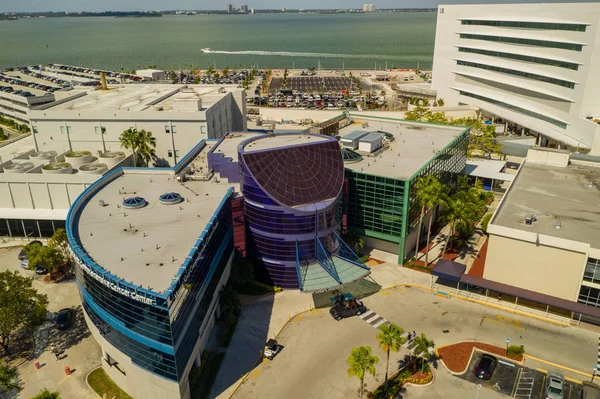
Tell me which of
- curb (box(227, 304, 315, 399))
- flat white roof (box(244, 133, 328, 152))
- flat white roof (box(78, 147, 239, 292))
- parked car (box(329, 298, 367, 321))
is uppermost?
flat white roof (box(244, 133, 328, 152))

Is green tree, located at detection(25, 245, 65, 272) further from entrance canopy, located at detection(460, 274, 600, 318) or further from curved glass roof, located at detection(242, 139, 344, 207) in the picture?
entrance canopy, located at detection(460, 274, 600, 318)

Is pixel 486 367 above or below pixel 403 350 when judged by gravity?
above

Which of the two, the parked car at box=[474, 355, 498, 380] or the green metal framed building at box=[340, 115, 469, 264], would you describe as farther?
the green metal framed building at box=[340, 115, 469, 264]

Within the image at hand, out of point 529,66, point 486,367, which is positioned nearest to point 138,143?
point 486,367

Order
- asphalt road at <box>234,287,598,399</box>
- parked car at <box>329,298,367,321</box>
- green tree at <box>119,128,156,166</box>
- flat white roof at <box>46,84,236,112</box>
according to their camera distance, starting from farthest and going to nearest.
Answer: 1. flat white roof at <box>46,84,236,112</box>
2. green tree at <box>119,128,156,166</box>
3. parked car at <box>329,298,367,321</box>
4. asphalt road at <box>234,287,598,399</box>

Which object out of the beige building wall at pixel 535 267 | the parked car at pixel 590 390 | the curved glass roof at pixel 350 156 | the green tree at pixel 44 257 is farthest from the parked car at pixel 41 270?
the parked car at pixel 590 390

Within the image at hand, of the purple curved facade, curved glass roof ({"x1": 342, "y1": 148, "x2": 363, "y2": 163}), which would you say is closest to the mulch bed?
the purple curved facade

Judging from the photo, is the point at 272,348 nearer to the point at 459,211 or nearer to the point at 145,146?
the point at 459,211
